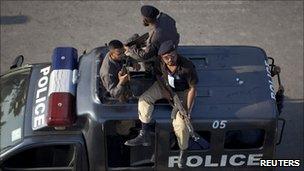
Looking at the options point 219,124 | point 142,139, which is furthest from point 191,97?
point 142,139

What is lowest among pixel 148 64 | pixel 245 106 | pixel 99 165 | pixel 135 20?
pixel 99 165

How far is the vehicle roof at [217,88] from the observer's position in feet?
20.4

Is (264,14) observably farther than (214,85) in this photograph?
Yes

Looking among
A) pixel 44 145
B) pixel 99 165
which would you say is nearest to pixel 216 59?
pixel 99 165

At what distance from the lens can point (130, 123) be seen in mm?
6457

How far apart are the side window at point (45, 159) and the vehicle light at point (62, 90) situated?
0.41 meters

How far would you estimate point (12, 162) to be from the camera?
6473mm

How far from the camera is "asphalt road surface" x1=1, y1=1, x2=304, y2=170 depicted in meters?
11.0

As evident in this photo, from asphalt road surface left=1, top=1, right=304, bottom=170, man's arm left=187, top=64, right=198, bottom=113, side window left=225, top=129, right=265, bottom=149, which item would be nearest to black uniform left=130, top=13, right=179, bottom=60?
man's arm left=187, top=64, right=198, bottom=113

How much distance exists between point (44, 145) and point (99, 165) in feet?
2.45

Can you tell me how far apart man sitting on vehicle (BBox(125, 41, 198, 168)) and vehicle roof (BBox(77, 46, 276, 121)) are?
14 cm

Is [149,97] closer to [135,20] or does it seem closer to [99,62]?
[99,62]

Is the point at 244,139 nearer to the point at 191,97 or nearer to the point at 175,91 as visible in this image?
the point at 191,97

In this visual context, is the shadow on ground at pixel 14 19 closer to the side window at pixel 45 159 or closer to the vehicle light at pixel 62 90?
the vehicle light at pixel 62 90
